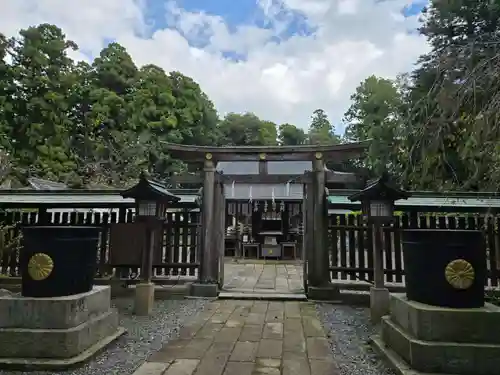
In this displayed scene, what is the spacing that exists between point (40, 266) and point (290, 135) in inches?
1164

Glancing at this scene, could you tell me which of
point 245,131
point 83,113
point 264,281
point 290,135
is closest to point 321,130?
point 290,135

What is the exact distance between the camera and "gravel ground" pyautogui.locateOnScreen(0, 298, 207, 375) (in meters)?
2.95

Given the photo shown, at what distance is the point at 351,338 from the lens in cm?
393

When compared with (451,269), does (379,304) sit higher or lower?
lower

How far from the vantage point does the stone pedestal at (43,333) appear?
294 centimetres

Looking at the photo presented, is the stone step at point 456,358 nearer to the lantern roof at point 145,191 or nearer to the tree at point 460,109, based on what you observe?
the tree at point 460,109

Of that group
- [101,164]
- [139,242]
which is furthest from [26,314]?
[101,164]

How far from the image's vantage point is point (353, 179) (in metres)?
6.45

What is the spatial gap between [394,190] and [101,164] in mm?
14439

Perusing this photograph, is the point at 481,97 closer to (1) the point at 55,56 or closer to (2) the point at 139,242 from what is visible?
(2) the point at 139,242

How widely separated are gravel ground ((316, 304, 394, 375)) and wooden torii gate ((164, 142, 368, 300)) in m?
0.74

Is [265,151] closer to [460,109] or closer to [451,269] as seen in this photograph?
[460,109]

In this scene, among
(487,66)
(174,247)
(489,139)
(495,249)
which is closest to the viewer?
(487,66)

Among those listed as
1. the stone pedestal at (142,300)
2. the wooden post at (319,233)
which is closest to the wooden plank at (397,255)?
the wooden post at (319,233)
